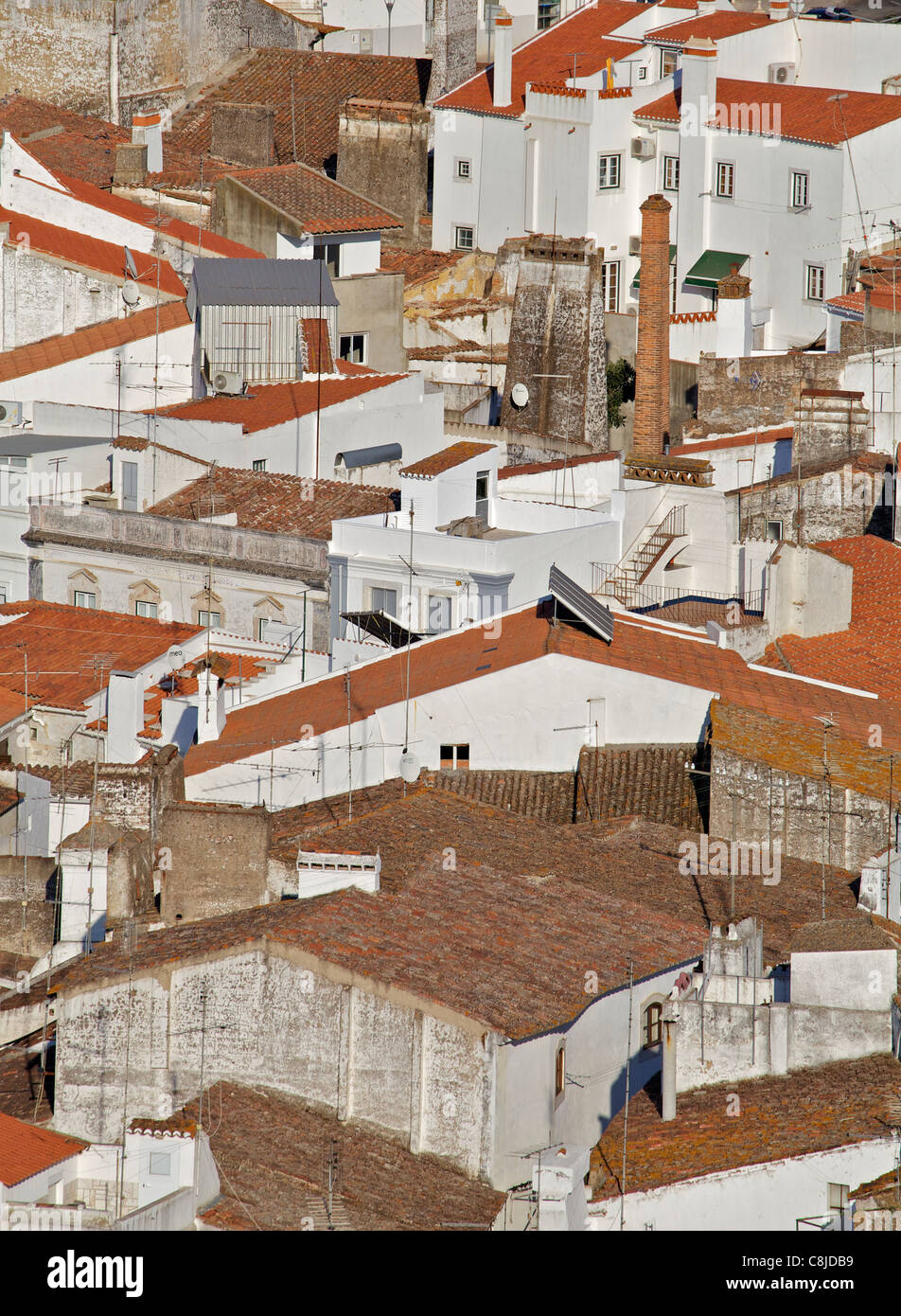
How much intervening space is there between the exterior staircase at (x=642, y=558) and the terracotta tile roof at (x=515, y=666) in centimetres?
414

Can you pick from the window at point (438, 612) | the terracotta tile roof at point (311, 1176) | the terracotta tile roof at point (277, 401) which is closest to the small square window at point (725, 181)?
the terracotta tile roof at point (277, 401)

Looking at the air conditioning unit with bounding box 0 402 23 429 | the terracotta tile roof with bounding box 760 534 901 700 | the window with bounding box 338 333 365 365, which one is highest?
the window with bounding box 338 333 365 365

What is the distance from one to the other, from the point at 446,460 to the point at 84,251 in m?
14.4

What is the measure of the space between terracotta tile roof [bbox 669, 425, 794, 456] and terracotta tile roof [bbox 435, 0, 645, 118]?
45.2 feet

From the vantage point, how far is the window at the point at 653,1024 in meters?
25.0

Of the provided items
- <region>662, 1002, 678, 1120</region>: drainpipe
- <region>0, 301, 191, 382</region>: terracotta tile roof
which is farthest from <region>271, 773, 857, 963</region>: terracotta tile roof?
<region>0, 301, 191, 382</region>: terracotta tile roof

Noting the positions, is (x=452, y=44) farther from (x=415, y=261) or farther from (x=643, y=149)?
(x=643, y=149)

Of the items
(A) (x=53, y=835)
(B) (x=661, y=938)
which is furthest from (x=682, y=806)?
(A) (x=53, y=835)

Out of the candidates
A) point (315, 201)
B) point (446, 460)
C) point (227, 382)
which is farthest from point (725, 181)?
point (446, 460)

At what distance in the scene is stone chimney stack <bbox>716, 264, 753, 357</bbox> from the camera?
5294 centimetres

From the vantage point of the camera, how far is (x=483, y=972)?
23516 millimetres

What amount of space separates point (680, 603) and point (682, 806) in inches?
349

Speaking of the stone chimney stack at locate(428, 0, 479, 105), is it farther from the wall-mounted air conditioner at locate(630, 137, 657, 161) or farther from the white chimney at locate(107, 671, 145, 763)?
the white chimney at locate(107, 671, 145, 763)
